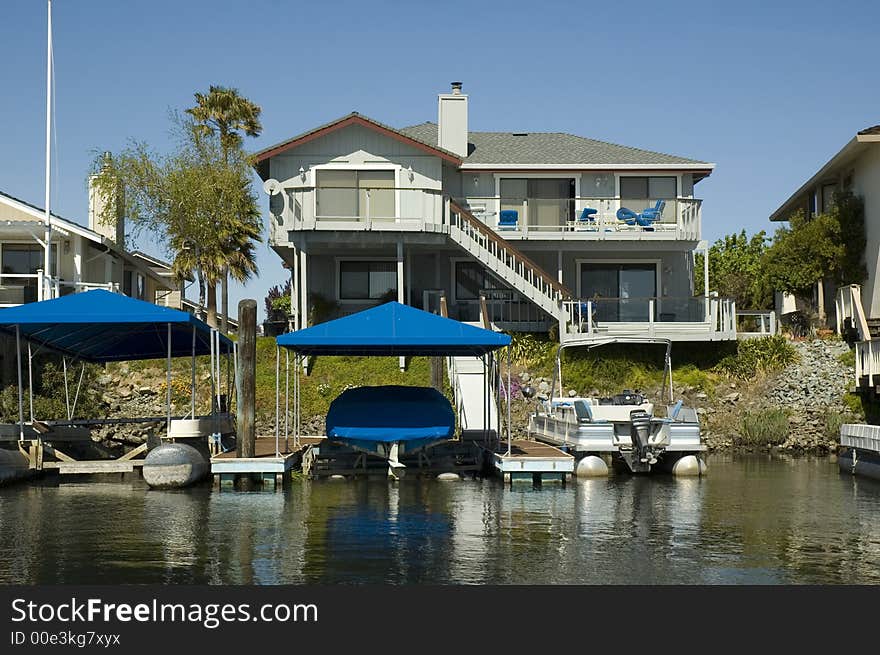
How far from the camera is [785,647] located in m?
9.94

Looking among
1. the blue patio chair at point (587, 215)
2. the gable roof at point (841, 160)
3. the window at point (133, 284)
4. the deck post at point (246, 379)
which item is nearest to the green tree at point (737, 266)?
the gable roof at point (841, 160)

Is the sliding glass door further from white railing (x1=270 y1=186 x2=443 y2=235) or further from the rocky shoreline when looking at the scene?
white railing (x1=270 y1=186 x2=443 y2=235)

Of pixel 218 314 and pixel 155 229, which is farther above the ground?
pixel 155 229

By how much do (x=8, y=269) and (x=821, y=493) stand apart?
2980 cm

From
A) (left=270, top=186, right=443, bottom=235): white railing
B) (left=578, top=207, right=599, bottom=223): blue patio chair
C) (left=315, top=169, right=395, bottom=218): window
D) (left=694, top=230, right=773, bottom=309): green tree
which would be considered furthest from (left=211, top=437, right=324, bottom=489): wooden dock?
(left=694, top=230, right=773, bottom=309): green tree

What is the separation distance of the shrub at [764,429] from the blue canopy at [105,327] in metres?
15.6

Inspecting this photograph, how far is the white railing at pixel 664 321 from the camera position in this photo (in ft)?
118

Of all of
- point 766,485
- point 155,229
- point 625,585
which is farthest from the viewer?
point 155,229

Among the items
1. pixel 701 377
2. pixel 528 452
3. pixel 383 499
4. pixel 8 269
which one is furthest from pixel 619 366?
pixel 8 269

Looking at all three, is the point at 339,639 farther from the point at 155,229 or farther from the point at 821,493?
the point at 155,229

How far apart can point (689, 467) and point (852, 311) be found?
43.5 ft

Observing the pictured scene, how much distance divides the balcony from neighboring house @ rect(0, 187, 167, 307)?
13601mm

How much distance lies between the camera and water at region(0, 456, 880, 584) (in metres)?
14.0

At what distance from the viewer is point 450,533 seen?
56.6ft
